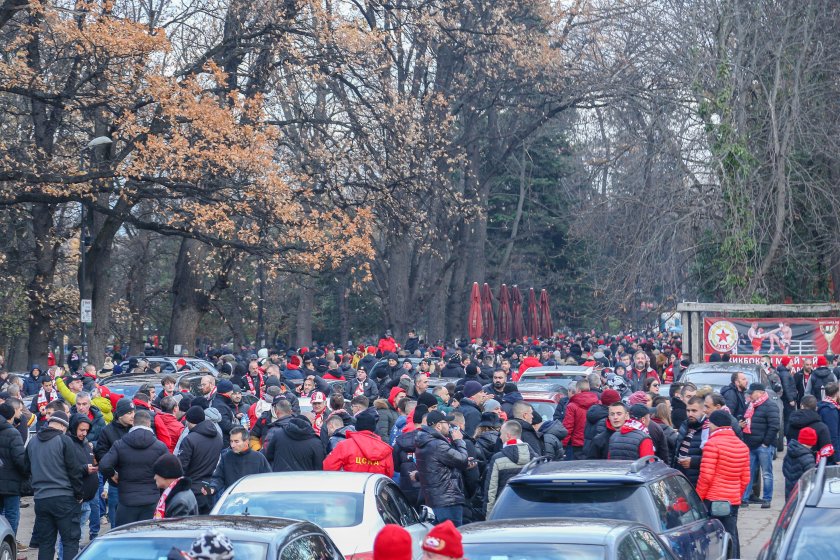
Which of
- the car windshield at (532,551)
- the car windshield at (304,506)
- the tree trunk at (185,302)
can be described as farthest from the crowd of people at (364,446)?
the tree trunk at (185,302)

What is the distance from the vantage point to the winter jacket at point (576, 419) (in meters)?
15.7

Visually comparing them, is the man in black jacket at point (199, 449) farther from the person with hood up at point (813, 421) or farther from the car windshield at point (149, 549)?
the person with hood up at point (813, 421)

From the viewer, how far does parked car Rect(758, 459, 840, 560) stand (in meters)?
6.31

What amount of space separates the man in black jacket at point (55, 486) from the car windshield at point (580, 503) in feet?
16.4

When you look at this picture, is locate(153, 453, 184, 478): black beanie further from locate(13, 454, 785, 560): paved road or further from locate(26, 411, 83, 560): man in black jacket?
locate(13, 454, 785, 560): paved road

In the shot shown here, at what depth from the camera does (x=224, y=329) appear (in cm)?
7738

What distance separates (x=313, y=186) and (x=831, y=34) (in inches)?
614

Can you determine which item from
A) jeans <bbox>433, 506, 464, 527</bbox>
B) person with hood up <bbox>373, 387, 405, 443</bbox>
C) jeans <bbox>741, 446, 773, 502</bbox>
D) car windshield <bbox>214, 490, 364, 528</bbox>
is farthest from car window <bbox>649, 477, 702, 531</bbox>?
jeans <bbox>741, 446, 773, 502</bbox>

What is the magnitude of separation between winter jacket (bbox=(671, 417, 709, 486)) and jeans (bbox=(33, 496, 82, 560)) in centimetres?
608

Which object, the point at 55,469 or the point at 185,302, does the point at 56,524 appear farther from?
the point at 185,302

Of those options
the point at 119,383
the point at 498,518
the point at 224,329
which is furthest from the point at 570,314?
the point at 498,518

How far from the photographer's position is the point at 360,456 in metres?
11.5

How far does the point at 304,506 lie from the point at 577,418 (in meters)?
7.41

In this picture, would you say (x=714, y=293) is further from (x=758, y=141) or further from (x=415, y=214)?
(x=415, y=214)
